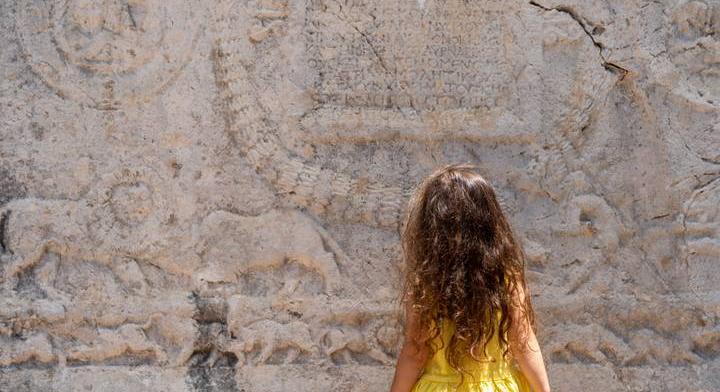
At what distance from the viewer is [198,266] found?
3.50 m

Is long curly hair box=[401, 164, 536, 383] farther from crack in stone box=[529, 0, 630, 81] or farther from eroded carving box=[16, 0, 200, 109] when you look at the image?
eroded carving box=[16, 0, 200, 109]

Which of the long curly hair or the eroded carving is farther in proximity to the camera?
the eroded carving

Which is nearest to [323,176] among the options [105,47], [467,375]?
[105,47]

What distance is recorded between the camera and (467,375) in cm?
270

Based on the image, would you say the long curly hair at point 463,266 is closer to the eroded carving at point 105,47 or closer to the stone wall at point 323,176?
the stone wall at point 323,176

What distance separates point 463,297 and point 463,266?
3.6 inches

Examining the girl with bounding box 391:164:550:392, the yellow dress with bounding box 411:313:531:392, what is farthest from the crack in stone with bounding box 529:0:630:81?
the yellow dress with bounding box 411:313:531:392

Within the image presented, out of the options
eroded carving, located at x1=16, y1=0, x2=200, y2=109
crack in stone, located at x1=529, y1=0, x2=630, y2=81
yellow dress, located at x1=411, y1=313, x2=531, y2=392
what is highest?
crack in stone, located at x1=529, y1=0, x2=630, y2=81

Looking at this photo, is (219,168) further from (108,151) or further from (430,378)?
(430,378)

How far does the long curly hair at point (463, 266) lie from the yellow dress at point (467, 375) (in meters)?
0.03

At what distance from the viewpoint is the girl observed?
8.68 ft

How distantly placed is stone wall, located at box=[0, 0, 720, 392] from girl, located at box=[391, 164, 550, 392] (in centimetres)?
74

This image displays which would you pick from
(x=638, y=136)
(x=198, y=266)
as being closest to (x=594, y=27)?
(x=638, y=136)

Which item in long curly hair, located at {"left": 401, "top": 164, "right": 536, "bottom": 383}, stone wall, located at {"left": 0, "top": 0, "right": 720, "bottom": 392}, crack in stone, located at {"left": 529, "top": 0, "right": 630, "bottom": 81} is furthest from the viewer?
crack in stone, located at {"left": 529, "top": 0, "right": 630, "bottom": 81}
